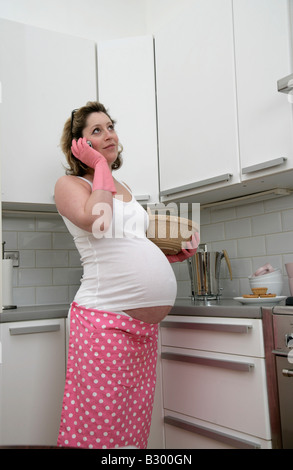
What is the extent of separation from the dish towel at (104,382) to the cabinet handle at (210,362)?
328mm

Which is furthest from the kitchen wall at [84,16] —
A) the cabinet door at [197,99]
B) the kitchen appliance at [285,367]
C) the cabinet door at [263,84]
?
the kitchen appliance at [285,367]

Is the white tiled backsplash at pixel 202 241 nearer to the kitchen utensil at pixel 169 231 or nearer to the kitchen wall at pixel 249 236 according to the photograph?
the kitchen wall at pixel 249 236

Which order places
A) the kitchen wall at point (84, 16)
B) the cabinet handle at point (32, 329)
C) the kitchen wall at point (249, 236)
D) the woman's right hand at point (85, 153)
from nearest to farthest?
1. the woman's right hand at point (85, 153)
2. the cabinet handle at point (32, 329)
3. the kitchen wall at point (249, 236)
4. the kitchen wall at point (84, 16)

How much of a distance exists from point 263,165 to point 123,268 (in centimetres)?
69

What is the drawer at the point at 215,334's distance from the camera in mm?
1573

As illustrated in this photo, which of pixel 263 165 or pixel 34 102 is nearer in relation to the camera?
pixel 263 165

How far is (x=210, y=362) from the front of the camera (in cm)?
172

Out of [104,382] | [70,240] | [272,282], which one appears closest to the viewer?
[104,382]

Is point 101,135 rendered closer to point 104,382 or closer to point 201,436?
point 104,382

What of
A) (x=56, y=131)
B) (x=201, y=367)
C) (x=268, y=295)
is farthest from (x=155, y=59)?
(x=201, y=367)

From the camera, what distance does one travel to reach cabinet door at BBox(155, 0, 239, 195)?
1924 millimetres

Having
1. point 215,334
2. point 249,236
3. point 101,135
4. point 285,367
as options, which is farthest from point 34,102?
point 285,367

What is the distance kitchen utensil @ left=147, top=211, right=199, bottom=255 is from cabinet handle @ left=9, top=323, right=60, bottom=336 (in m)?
0.57

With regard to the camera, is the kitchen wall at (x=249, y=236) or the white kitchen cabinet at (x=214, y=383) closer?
the white kitchen cabinet at (x=214, y=383)
